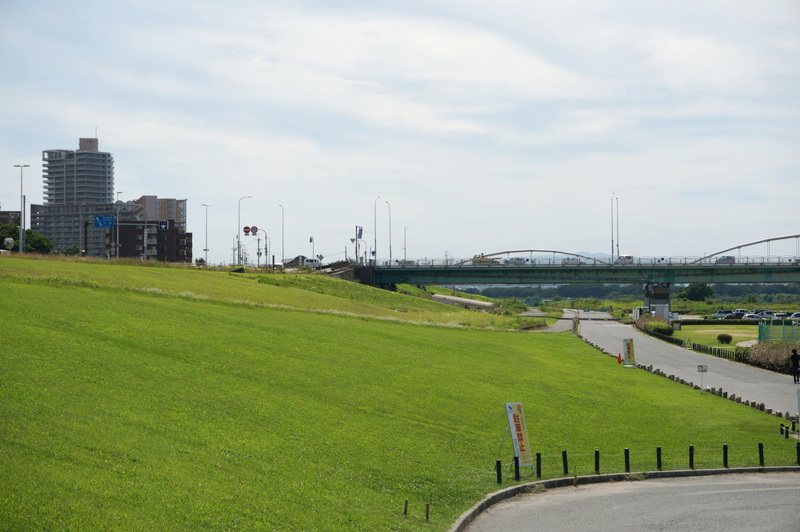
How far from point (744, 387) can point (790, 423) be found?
41.6 feet

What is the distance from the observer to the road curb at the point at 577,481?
16852 mm

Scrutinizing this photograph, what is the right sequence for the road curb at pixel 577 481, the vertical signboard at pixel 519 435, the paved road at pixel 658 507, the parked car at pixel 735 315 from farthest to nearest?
the parked car at pixel 735 315 → the vertical signboard at pixel 519 435 → the road curb at pixel 577 481 → the paved road at pixel 658 507

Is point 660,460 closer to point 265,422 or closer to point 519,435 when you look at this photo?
point 519,435

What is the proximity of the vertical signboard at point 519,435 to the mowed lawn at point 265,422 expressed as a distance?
1072 millimetres

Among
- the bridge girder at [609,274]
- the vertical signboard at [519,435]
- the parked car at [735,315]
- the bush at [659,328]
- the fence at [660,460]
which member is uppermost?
the bridge girder at [609,274]

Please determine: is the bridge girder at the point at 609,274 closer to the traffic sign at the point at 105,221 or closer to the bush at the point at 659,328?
the bush at the point at 659,328

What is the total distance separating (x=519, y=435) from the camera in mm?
21000

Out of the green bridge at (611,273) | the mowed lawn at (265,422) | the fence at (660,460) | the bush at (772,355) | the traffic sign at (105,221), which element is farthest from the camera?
the green bridge at (611,273)

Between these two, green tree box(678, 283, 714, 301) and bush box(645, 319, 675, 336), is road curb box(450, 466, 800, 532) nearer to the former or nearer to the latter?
bush box(645, 319, 675, 336)

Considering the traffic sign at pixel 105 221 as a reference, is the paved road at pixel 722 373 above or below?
below

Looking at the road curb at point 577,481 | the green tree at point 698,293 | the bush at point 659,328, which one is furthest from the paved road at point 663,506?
the green tree at point 698,293

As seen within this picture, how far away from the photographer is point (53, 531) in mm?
10531

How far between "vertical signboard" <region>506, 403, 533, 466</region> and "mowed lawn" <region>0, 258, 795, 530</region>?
1072 mm

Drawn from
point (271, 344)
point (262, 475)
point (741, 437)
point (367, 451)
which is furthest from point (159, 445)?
point (741, 437)
